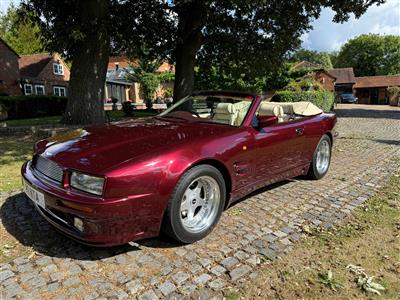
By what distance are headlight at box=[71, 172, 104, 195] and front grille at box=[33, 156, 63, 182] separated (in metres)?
0.20

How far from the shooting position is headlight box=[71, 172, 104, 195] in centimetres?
262

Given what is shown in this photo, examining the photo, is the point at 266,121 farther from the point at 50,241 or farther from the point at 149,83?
the point at 149,83

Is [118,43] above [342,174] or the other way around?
above

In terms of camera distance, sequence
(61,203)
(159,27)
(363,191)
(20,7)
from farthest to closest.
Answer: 1. (159,27)
2. (20,7)
3. (363,191)
4. (61,203)

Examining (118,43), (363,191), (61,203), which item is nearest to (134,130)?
(61,203)

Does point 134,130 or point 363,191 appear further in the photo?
point 363,191

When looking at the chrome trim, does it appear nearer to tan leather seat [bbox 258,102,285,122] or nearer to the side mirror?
the side mirror

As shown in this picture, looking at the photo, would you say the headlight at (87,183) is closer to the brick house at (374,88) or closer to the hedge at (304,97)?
the hedge at (304,97)

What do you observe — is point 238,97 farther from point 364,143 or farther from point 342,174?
point 364,143

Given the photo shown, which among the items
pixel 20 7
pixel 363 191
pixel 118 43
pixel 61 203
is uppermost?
pixel 20 7

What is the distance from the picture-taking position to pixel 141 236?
283cm

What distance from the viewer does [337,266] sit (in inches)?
114

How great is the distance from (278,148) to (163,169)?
1.85m

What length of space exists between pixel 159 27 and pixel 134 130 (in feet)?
34.9
